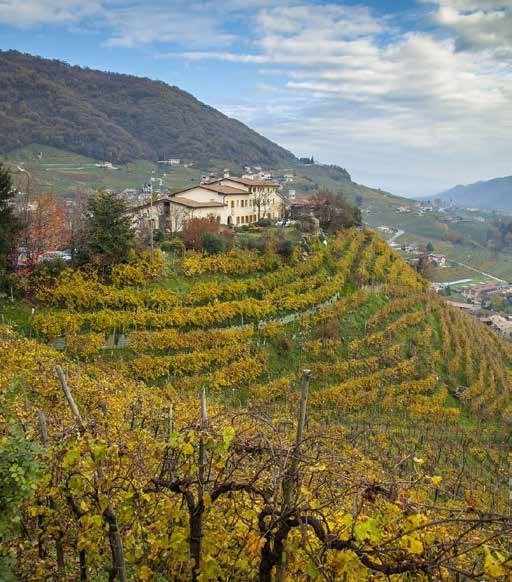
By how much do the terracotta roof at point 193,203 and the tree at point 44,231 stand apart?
781cm

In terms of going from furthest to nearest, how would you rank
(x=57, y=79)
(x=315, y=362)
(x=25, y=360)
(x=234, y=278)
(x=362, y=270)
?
(x=57, y=79), (x=362, y=270), (x=234, y=278), (x=315, y=362), (x=25, y=360)

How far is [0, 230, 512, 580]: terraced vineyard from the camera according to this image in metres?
4.69

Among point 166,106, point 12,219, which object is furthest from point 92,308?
point 166,106

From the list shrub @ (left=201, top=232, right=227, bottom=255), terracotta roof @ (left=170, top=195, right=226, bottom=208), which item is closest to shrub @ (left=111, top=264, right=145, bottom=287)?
shrub @ (left=201, top=232, right=227, bottom=255)

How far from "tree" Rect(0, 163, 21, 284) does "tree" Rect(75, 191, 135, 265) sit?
3.19 m

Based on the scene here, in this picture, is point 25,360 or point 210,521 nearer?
point 210,521

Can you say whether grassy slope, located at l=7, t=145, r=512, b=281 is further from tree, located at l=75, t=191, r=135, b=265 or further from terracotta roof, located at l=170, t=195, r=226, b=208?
tree, located at l=75, t=191, r=135, b=265

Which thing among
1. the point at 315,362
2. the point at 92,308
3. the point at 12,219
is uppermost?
the point at 12,219

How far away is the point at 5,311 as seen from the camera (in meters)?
20.3

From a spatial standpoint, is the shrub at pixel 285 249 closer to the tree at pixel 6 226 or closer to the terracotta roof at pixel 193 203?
the terracotta roof at pixel 193 203

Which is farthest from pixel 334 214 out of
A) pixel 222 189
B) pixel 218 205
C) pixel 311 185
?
pixel 311 185

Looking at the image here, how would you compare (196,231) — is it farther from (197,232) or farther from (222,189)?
(222,189)

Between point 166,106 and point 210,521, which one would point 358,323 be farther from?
point 166,106

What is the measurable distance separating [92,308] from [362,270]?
1896 centimetres
